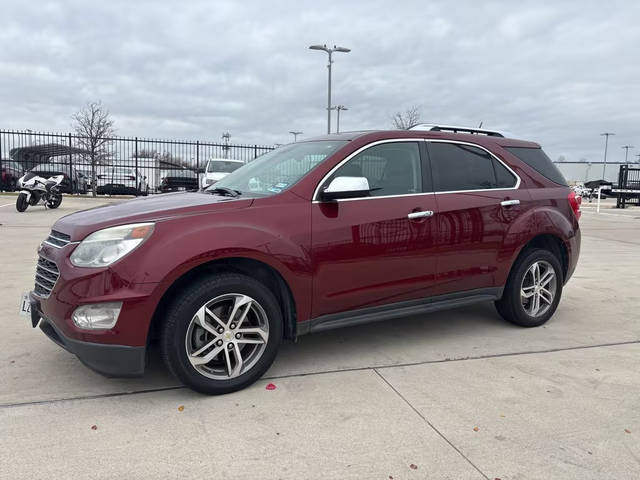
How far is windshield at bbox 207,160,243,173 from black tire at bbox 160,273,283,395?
46.8 feet

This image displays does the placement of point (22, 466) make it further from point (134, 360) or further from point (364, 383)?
point (364, 383)

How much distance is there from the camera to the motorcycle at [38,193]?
15000 mm

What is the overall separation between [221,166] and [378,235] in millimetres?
14464

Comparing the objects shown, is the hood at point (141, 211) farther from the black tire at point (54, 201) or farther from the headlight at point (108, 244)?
the black tire at point (54, 201)

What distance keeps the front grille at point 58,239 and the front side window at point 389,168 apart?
1763 millimetres

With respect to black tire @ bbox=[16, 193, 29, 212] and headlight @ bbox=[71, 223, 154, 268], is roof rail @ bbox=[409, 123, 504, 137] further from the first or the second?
black tire @ bbox=[16, 193, 29, 212]

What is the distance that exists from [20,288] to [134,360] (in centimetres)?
Result: 356

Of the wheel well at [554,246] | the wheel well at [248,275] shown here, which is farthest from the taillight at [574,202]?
the wheel well at [248,275]

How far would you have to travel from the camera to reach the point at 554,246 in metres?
4.82

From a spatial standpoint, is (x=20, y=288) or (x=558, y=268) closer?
(x=558, y=268)

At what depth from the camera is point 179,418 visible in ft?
9.59

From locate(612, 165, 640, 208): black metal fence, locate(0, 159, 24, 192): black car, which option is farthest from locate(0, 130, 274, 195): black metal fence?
locate(612, 165, 640, 208): black metal fence

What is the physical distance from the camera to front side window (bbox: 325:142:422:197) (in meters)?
3.74

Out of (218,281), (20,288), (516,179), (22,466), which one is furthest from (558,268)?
(20,288)
